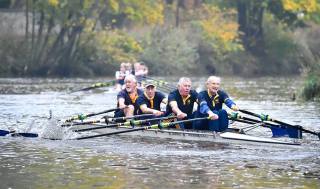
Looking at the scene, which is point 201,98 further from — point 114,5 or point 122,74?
point 114,5

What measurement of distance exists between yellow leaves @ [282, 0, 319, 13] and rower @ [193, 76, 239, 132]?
52.2 m

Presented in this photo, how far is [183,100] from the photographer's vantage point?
23.9m

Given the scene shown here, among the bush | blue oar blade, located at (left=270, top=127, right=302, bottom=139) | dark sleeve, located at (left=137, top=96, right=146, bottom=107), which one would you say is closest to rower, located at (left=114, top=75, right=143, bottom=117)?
dark sleeve, located at (left=137, top=96, right=146, bottom=107)

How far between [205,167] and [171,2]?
60488mm

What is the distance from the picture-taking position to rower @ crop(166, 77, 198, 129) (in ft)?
77.6

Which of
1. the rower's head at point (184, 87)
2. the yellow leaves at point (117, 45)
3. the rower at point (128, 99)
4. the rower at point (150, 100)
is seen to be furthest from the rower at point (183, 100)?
the yellow leaves at point (117, 45)

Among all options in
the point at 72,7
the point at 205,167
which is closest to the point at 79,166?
the point at 205,167

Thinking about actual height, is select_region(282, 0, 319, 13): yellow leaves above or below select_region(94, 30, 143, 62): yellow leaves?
above

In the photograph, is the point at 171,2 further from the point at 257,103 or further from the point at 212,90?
the point at 212,90

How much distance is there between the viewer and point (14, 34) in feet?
203

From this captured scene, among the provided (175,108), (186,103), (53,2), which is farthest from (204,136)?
(53,2)

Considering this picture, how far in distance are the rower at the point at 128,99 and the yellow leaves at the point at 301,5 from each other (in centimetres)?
5094

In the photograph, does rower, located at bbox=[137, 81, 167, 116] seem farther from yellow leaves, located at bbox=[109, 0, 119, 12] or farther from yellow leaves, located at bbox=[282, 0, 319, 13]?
yellow leaves, located at bbox=[282, 0, 319, 13]

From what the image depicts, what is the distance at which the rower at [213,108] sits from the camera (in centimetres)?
2284
